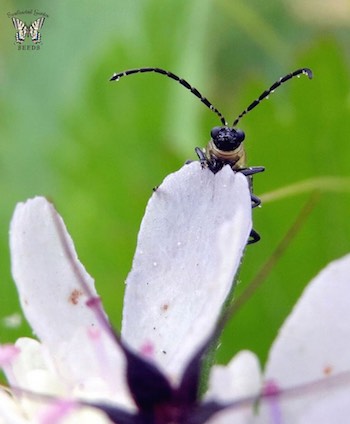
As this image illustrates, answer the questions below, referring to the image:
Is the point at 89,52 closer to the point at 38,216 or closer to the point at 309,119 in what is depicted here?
the point at 309,119

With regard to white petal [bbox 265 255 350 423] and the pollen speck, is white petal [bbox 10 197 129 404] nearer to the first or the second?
the pollen speck

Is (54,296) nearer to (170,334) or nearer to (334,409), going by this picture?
(170,334)

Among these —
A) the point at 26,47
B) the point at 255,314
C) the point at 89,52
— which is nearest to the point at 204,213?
the point at 255,314

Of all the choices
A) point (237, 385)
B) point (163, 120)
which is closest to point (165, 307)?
point (237, 385)

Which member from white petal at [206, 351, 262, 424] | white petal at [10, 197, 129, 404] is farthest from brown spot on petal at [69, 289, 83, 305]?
white petal at [206, 351, 262, 424]

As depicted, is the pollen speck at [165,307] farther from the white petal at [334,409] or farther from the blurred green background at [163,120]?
the blurred green background at [163,120]
